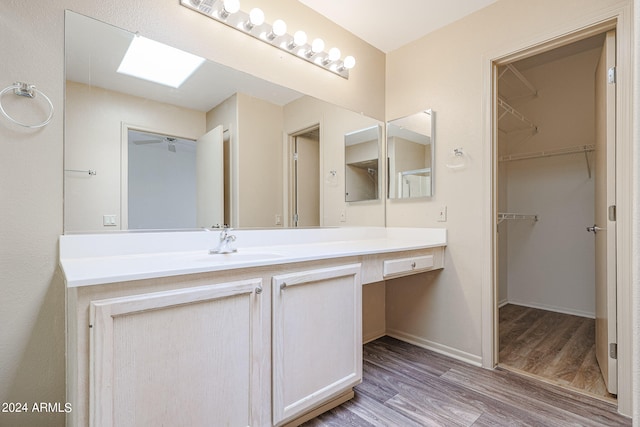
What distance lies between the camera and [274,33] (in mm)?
1781

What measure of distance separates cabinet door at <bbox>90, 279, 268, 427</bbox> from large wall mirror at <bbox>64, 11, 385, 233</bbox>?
0.61 meters

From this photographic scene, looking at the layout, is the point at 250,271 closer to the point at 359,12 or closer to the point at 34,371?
the point at 34,371

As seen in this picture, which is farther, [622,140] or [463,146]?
[463,146]

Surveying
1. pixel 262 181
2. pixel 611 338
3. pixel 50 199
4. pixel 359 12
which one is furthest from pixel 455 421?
pixel 359 12

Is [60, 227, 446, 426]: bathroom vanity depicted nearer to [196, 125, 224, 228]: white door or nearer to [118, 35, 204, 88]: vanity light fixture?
[196, 125, 224, 228]: white door

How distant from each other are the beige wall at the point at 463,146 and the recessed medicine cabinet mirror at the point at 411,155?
6 cm

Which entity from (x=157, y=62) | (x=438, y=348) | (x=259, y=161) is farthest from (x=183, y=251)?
(x=438, y=348)

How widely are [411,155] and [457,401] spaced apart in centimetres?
162

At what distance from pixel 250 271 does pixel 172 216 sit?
0.62 m

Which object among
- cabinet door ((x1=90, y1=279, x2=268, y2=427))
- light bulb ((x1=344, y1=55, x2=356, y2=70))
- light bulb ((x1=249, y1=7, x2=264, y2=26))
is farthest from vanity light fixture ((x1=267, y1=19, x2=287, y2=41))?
cabinet door ((x1=90, y1=279, x2=268, y2=427))

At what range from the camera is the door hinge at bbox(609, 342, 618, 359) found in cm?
→ 156

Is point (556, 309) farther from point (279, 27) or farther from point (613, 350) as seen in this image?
point (279, 27)

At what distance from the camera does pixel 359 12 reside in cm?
204

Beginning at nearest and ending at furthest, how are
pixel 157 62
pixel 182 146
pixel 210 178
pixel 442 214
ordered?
pixel 157 62 < pixel 182 146 < pixel 210 178 < pixel 442 214
